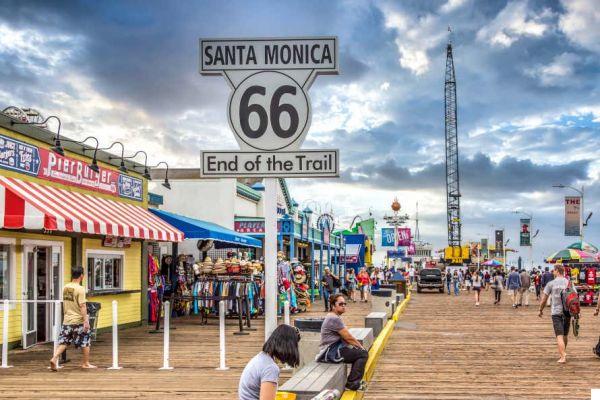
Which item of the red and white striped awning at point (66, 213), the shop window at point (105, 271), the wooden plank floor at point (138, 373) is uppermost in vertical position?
the red and white striped awning at point (66, 213)

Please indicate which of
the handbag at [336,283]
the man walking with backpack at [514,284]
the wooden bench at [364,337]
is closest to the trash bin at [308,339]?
the wooden bench at [364,337]

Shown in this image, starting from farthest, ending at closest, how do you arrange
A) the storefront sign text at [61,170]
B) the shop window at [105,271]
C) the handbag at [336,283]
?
the handbag at [336,283] < the shop window at [105,271] < the storefront sign text at [61,170]

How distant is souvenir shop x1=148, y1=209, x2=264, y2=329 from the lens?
69.8 ft

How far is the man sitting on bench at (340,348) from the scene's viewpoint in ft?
34.2

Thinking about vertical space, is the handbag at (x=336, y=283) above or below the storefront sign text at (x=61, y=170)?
below

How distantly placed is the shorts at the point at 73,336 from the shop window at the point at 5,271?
9.53ft

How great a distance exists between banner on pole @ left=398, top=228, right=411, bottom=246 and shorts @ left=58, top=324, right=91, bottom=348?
299ft

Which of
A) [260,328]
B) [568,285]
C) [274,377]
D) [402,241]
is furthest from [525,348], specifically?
[402,241]

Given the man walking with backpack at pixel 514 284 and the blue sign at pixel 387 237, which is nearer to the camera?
the man walking with backpack at pixel 514 284

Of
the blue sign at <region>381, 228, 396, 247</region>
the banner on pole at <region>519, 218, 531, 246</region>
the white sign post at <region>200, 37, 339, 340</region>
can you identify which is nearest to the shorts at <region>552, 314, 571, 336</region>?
the white sign post at <region>200, 37, 339, 340</region>

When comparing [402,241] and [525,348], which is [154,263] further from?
[402,241]

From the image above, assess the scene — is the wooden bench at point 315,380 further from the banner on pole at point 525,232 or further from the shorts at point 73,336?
the banner on pole at point 525,232

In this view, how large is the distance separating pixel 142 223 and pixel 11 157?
199 inches

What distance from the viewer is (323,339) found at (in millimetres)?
10656
